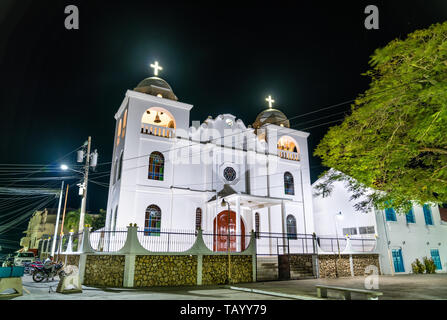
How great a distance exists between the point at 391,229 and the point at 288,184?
7320 mm

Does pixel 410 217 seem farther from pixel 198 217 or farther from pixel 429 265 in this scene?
pixel 198 217

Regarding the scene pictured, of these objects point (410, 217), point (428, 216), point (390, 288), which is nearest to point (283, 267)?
point (390, 288)

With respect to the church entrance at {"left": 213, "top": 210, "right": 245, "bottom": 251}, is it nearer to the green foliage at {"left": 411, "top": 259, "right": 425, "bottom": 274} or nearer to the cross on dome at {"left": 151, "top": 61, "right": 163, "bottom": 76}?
the cross on dome at {"left": 151, "top": 61, "right": 163, "bottom": 76}

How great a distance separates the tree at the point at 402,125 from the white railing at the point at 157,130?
33.2 feet

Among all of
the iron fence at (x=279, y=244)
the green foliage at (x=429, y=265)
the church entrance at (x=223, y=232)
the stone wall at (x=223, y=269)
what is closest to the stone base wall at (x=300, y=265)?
the iron fence at (x=279, y=244)

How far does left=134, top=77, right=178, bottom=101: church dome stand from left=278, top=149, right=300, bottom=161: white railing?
8732mm

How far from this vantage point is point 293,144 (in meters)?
24.1

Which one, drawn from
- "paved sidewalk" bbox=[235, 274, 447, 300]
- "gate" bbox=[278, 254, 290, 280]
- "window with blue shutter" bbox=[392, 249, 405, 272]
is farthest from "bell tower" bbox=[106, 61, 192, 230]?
"window with blue shutter" bbox=[392, 249, 405, 272]

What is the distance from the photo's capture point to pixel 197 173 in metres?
18.9

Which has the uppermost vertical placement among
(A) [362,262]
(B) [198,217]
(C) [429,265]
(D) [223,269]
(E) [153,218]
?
(B) [198,217]

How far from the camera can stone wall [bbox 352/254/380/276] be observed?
17.9 m

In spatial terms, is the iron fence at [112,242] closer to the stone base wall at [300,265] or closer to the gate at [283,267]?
the gate at [283,267]

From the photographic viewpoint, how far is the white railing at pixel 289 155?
2256 cm
